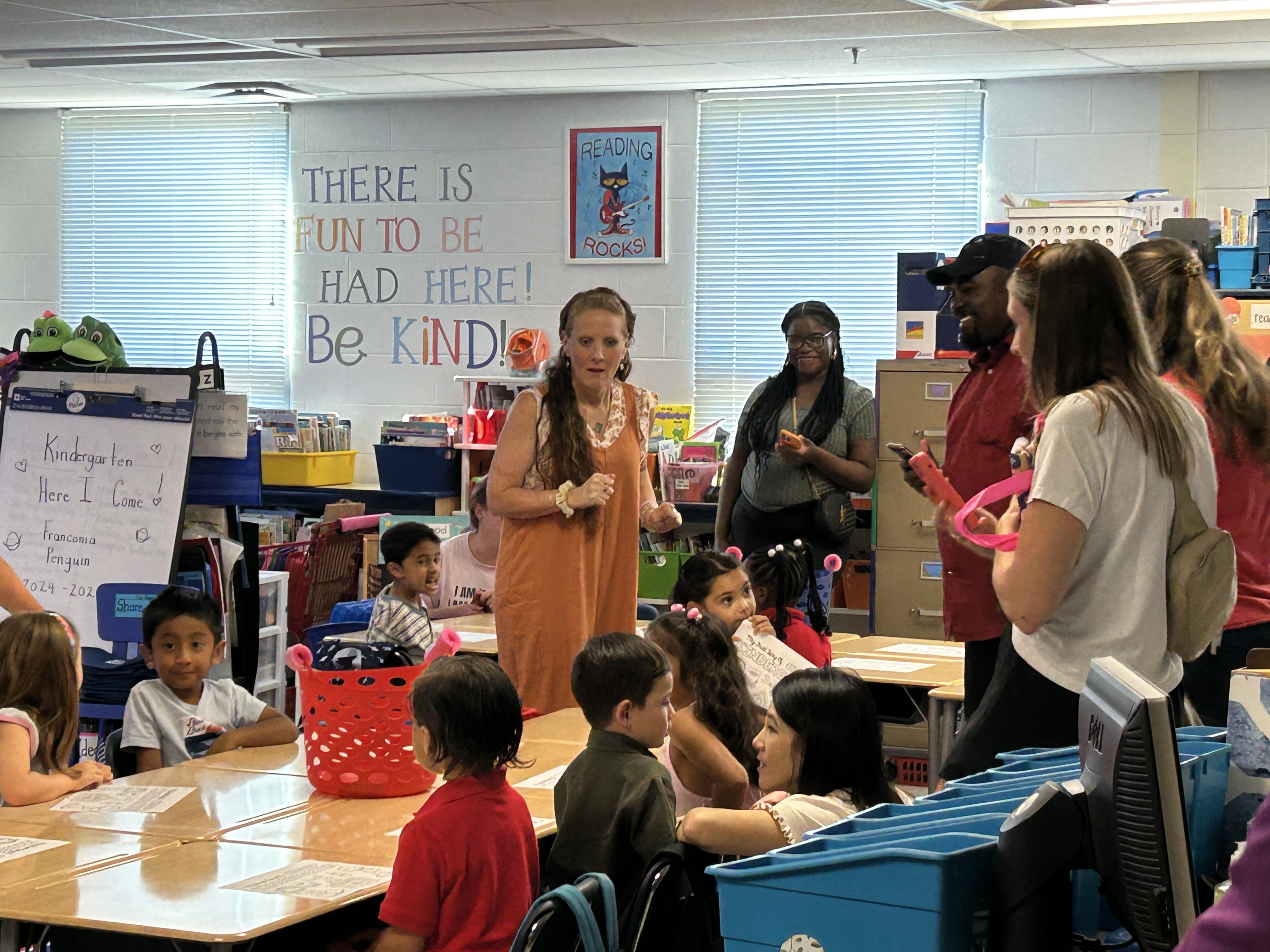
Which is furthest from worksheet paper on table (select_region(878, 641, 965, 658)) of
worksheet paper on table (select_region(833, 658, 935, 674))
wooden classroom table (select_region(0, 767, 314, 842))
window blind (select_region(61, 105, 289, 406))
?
window blind (select_region(61, 105, 289, 406))

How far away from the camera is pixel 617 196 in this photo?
731 centimetres

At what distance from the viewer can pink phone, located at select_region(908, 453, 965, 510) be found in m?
2.22

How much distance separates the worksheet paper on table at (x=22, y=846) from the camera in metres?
2.46

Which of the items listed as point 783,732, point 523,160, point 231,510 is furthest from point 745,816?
point 523,160

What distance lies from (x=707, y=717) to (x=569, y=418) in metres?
0.79

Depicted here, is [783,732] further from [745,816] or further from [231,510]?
[231,510]

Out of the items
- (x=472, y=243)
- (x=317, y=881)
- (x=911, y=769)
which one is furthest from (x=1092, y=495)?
(x=472, y=243)

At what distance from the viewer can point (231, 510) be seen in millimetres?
4773

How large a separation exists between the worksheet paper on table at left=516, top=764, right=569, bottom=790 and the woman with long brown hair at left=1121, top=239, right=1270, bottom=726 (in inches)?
46.7

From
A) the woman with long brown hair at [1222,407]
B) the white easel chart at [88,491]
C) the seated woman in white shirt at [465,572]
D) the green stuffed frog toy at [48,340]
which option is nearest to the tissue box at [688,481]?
the seated woman in white shirt at [465,572]

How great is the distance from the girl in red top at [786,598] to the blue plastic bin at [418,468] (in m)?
3.07

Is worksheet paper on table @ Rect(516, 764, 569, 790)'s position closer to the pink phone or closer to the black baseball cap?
the pink phone

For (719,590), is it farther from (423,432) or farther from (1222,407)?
(423,432)

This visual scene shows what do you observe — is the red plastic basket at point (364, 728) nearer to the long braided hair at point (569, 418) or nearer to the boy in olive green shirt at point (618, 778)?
the boy in olive green shirt at point (618, 778)
